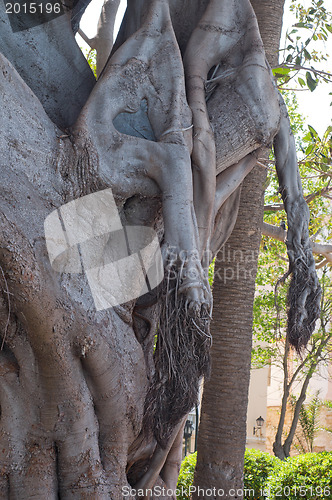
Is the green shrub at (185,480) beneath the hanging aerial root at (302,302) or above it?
beneath

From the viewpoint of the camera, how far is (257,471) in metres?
10.1

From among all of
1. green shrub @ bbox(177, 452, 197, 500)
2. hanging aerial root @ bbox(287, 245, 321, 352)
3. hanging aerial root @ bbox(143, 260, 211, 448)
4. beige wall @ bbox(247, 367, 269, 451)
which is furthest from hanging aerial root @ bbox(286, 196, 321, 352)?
beige wall @ bbox(247, 367, 269, 451)

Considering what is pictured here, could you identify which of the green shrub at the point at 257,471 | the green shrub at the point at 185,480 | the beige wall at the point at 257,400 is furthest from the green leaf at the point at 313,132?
the beige wall at the point at 257,400

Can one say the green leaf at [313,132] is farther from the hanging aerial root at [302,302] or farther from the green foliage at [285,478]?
the green foliage at [285,478]

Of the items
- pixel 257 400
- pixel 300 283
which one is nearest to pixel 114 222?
pixel 300 283

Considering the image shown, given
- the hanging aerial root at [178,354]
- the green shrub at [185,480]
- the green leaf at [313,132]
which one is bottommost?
the green shrub at [185,480]

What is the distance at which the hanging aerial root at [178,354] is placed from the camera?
3309 millimetres

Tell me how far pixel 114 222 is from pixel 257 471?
25.0 feet

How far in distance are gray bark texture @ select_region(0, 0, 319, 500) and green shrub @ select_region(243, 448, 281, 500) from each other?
6048 millimetres

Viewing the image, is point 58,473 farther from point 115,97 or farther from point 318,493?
point 318,493

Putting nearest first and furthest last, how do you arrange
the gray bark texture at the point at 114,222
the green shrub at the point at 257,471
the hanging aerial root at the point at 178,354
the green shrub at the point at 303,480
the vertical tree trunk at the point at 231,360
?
the gray bark texture at the point at 114,222, the hanging aerial root at the point at 178,354, the vertical tree trunk at the point at 231,360, the green shrub at the point at 303,480, the green shrub at the point at 257,471

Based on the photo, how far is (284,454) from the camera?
54.2 feet

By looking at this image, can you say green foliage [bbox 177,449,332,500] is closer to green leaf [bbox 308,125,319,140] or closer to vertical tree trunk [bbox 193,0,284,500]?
vertical tree trunk [bbox 193,0,284,500]

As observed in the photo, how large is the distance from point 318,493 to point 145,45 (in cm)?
747
